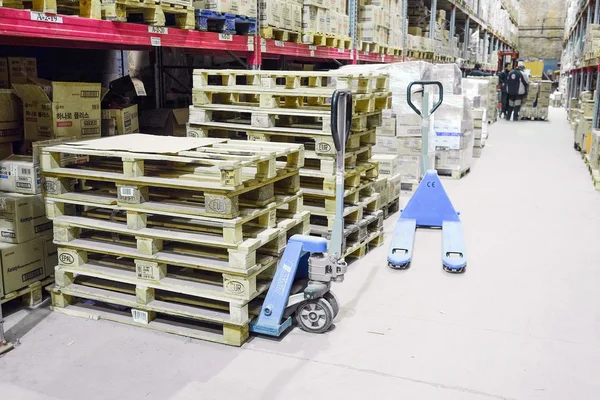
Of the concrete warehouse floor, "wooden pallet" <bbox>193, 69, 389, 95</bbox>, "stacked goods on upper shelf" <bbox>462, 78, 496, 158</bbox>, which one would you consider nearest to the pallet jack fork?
the concrete warehouse floor

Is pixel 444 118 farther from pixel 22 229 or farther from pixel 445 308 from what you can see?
pixel 22 229

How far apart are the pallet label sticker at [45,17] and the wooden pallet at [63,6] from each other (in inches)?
1.1

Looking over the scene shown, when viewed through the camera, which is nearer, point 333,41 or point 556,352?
point 556,352

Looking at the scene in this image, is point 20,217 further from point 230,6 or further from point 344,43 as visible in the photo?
point 344,43

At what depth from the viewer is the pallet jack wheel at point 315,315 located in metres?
3.89

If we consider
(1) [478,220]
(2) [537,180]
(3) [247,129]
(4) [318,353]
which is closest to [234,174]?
(4) [318,353]

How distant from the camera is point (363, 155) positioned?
19.0 ft

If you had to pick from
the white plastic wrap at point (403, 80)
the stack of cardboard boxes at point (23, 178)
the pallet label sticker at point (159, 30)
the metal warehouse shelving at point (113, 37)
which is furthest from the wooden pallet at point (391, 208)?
the stack of cardboard boxes at point (23, 178)

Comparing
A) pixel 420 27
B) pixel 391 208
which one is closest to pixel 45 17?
pixel 391 208

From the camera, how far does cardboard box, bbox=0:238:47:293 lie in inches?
163

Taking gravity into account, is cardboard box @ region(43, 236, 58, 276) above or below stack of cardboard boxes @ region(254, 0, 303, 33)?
below

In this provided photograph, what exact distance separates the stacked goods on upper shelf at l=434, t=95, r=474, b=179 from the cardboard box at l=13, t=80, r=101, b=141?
614 cm

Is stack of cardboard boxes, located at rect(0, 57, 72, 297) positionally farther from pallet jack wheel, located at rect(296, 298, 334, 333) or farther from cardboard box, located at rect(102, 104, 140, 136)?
pallet jack wheel, located at rect(296, 298, 334, 333)

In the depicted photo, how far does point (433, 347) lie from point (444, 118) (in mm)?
6389
